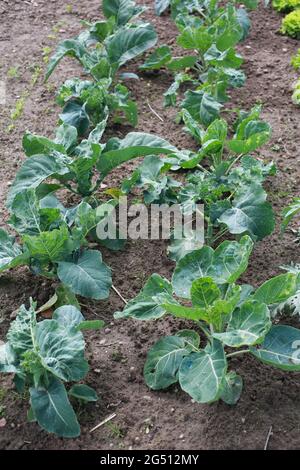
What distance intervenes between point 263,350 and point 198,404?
43 cm

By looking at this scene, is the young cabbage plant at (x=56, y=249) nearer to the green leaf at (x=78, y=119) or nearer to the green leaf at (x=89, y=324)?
the green leaf at (x=89, y=324)

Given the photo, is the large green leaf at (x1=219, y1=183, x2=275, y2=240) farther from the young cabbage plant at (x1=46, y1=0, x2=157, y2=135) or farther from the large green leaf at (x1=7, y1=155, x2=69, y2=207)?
the young cabbage plant at (x1=46, y1=0, x2=157, y2=135)

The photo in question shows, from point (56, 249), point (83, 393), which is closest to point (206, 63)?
point (56, 249)

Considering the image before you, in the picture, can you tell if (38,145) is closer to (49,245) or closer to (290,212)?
(49,245)

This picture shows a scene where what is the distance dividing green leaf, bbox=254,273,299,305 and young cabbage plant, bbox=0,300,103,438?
844 millimetres

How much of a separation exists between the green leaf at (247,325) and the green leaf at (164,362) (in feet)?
1.04

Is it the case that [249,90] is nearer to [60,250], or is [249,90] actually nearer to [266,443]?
[60,250]

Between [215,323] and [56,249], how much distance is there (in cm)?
102

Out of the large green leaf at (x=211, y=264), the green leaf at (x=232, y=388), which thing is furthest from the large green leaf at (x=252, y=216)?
the green leaf at (x=232, y=388)

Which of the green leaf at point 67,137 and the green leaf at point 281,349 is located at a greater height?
the green leaf at point 67,137

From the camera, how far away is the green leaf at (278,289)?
348 cm

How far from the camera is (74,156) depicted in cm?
457

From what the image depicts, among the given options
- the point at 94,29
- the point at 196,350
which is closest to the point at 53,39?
the point at 94,29

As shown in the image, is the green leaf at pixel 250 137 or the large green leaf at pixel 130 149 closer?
the green leaf at pixel 250 137
